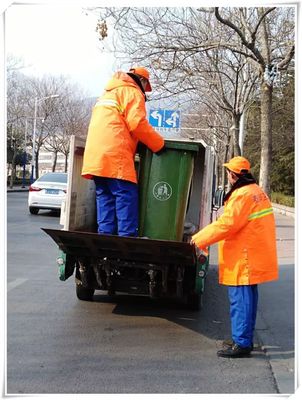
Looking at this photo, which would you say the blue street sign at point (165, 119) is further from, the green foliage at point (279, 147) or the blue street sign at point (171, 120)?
the green foliage at point (279, 147)

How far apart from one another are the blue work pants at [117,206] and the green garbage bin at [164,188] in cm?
26

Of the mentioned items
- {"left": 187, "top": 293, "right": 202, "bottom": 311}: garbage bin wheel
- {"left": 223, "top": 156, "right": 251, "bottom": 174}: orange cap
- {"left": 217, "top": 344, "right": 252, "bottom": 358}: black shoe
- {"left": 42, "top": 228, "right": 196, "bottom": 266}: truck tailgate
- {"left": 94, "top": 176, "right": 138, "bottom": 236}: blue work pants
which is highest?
{"left": 223, "top": 156, "right": 251, "bottom": 174}: orange cap

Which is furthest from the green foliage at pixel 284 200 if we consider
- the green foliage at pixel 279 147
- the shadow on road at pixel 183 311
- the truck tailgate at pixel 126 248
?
the truck tailgate at pixel 126 248

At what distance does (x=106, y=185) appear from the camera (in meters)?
5.34

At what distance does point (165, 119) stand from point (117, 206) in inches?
426

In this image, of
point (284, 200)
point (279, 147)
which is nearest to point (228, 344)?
point (284, 200)

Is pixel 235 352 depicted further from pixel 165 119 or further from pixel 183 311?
pixel 165 119

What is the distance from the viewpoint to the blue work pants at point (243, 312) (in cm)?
476

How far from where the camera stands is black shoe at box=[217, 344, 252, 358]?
4785mm

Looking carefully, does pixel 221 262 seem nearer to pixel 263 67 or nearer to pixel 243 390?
pixel 243 390

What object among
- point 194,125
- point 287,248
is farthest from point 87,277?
point 194,125

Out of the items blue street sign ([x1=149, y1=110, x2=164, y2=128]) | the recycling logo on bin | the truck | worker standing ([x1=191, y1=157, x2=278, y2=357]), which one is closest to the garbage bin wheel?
the truck

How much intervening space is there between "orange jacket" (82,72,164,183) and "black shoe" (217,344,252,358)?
180cm

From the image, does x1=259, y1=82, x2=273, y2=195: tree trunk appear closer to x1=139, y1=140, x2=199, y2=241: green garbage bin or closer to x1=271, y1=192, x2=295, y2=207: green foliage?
x1=139, y1=140, x2=199, y2=241: green garbage bin
